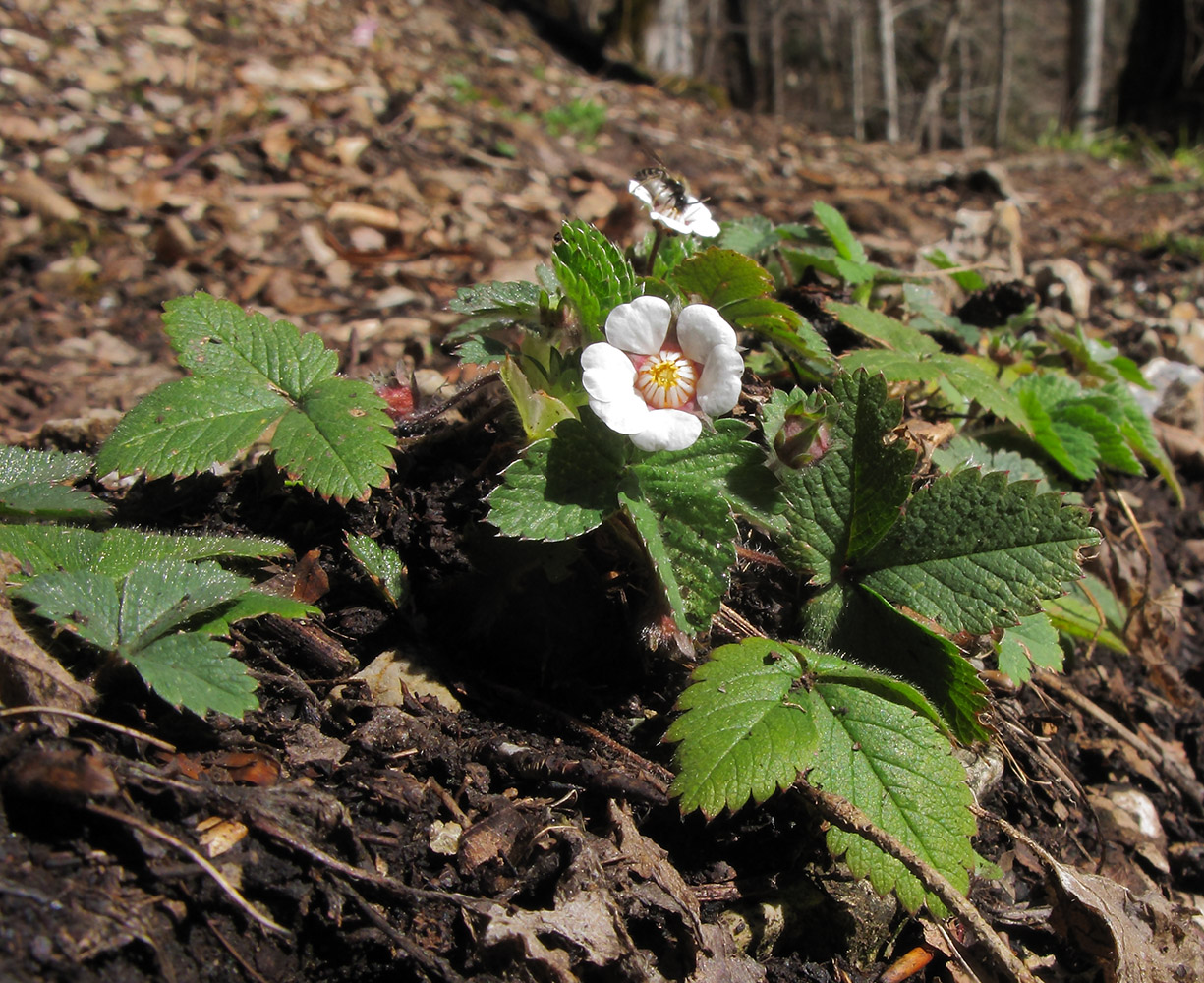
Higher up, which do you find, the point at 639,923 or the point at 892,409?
the point at 892,409

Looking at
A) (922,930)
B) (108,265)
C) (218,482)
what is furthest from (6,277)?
(922,930)

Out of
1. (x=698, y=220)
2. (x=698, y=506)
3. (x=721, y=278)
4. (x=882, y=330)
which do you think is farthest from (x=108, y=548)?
(x=882, y=330)

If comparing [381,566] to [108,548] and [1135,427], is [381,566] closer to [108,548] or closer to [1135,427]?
[108,548]

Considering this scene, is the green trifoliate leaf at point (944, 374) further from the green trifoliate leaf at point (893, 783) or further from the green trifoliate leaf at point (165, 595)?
the green trifoliate leaf at point (165, 595)

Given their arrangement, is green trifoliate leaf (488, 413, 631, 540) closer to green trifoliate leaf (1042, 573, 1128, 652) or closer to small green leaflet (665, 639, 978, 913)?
small green leaflet (665, 639, 978, 913)

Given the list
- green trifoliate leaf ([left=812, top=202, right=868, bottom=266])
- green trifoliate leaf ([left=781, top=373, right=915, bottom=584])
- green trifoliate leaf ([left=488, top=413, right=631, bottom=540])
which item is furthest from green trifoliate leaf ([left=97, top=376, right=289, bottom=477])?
green trifoliate leaf ([left=812, top=202, right=868, bottom=266])

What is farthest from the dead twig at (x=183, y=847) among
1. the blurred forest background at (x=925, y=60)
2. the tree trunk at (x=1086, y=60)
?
the tree trunk at (x=1086, y=60)

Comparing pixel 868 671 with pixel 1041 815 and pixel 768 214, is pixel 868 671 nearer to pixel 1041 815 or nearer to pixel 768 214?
pixel 1041 815
